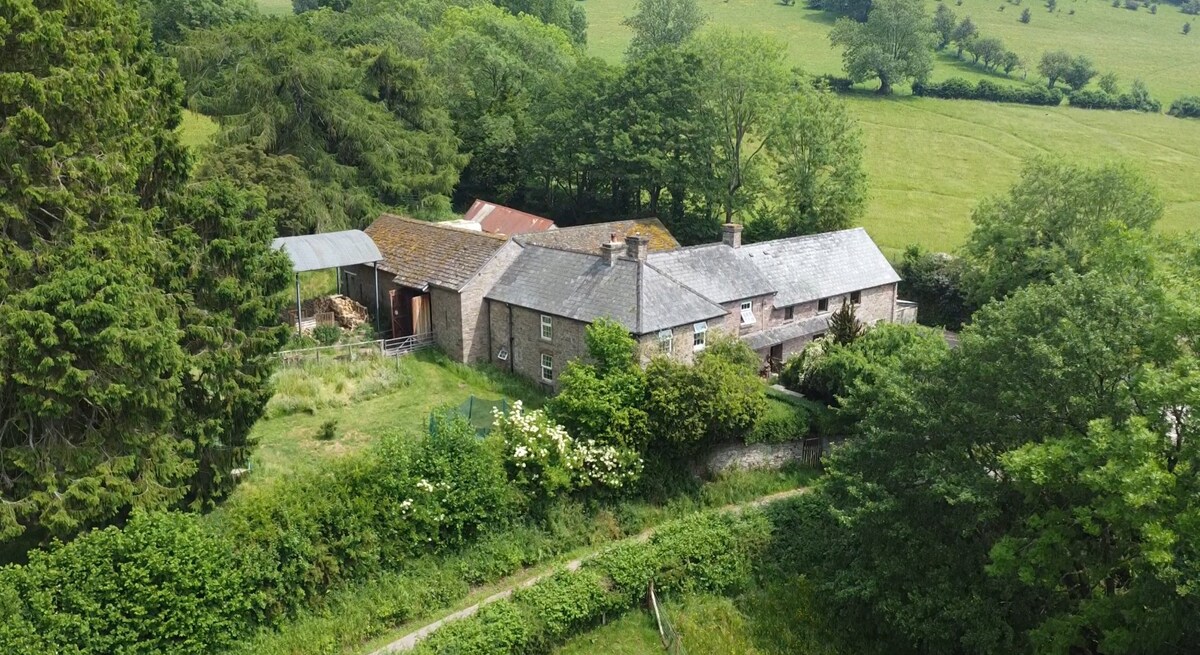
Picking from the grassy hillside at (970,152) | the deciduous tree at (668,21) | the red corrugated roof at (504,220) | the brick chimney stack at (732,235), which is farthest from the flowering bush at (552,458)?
the deciduous tree at (668,21)

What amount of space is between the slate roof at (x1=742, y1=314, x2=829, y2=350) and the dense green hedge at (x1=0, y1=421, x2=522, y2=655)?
16186mm

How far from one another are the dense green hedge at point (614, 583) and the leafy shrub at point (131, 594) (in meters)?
4.83

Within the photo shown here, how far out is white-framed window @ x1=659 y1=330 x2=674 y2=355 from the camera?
3225 cm

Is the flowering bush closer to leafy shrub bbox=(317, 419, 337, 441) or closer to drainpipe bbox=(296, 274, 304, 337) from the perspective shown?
leafy shrub bbox=(317, 419, 337, 441)

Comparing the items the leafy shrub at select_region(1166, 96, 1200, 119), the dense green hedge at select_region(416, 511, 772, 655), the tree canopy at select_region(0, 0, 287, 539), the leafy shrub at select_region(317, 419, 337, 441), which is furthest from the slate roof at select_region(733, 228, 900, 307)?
the leafy shrub at select_region(1166, 96, 1200, 119)

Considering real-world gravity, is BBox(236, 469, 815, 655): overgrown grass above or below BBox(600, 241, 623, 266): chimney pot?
below

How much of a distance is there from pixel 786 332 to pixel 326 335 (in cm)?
2025

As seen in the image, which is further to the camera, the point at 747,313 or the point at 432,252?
the point at 432,252

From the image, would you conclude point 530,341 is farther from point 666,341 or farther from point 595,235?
point 595,235

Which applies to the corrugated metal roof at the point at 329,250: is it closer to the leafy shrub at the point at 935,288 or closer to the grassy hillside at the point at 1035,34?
the leafy shrub at the point at 935,288

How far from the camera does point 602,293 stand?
3356cm

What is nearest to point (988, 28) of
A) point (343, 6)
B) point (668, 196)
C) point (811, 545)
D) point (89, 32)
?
point (668, 196)

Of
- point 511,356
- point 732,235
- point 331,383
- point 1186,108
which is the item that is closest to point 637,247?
point 511,356

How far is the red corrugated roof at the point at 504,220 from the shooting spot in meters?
51.5
